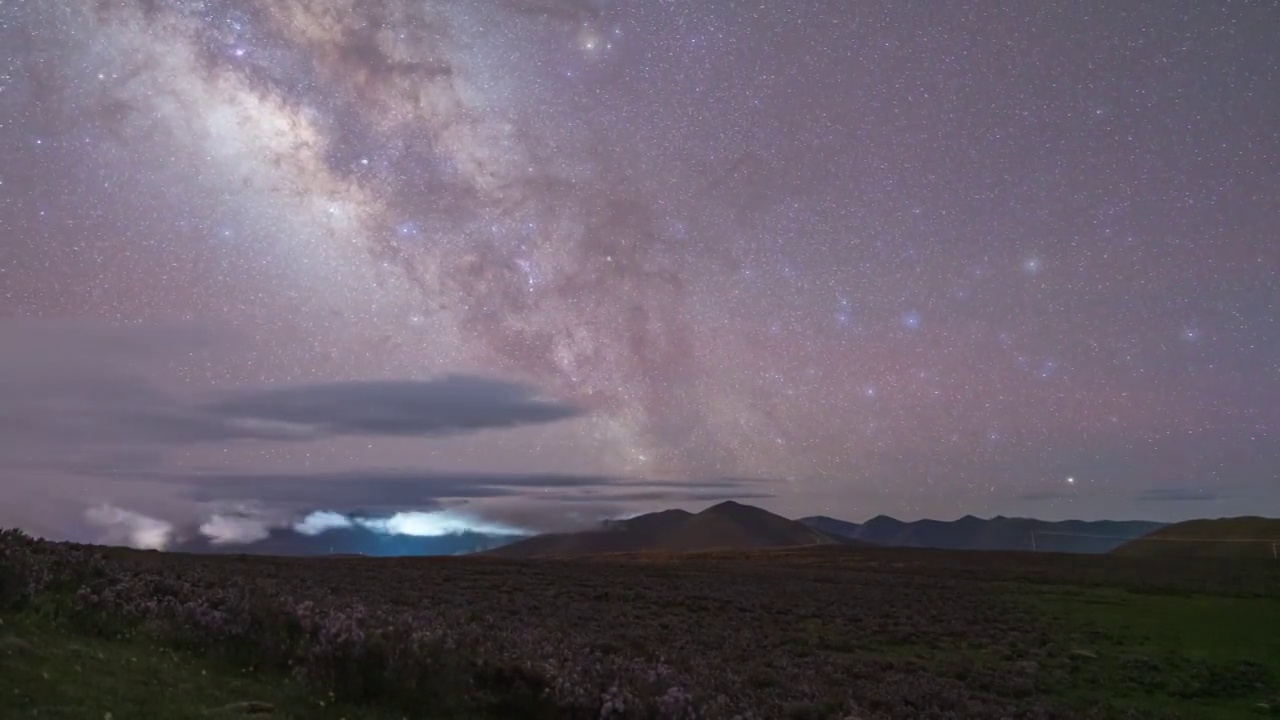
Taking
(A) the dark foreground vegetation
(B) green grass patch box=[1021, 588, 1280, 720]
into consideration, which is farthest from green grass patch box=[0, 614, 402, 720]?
(B) green grass patch box=[1021, 588, 1280, 720]

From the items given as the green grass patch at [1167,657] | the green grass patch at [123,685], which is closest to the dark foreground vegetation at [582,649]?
the green grass patch at [123,685]

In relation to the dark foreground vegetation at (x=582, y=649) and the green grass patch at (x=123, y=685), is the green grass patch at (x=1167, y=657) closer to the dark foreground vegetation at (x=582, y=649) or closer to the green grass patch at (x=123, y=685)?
the dark foreground vegetation at (x=582, y=649)

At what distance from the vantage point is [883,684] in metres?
23.4

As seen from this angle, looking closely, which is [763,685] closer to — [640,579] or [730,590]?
[730,590]

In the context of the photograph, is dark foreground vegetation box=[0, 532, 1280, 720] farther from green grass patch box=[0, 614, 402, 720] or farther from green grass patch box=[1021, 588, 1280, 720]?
green grass patch box=[1021, 588, 1280, 720]

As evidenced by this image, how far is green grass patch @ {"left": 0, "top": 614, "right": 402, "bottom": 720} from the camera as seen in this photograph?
10000 mm

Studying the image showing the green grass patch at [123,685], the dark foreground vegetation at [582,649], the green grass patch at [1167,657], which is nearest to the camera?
the green grass patch at [123,685]

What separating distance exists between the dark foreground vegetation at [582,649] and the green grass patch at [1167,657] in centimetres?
15

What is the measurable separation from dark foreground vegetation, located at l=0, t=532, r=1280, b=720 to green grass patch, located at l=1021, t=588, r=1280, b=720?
0.15 m

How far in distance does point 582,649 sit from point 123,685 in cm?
1176

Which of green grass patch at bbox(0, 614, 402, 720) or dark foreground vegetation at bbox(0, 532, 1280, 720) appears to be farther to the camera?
dark foreground vegetation at bbox(0, 532, 1280, 720)

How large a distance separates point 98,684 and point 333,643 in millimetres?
3262

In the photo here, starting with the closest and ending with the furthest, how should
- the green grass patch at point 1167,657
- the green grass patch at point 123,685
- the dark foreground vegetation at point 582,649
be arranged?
the green grass patch at point 123,685 → the dark foreground vegetation at point 582,649 → the green grass patch at point 1167,657

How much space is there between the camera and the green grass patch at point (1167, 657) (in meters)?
25.0
